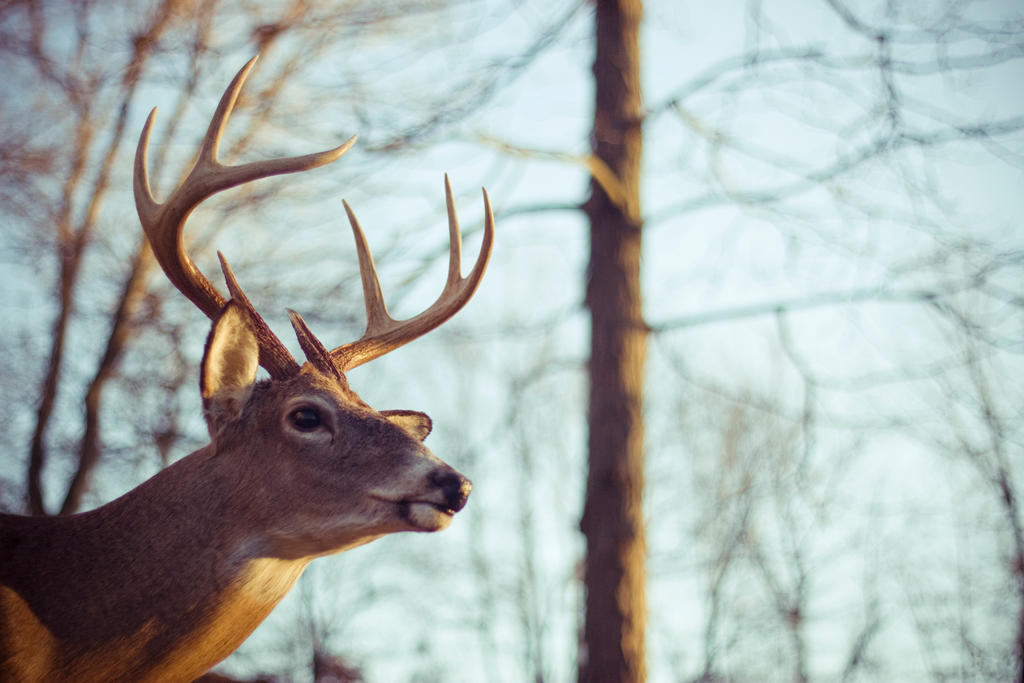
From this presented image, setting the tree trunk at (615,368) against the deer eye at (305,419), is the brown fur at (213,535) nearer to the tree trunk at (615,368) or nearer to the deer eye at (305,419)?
the deer eye at (305,419)

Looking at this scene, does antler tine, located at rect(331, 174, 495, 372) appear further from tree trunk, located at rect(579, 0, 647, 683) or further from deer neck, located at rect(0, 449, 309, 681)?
tree trunk, located at rect(579, 0, 647, 683)

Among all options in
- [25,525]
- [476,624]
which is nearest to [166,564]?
[25,525]

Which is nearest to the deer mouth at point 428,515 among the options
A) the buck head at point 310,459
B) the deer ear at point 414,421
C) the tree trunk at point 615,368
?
the buck head at point 310,459

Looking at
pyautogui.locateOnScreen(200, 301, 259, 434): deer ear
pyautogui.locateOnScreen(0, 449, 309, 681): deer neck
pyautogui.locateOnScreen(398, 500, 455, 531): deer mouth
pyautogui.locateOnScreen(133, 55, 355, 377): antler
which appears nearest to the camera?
pyautogui.locateOnScreen(0, 449, 309, 681): deer neck

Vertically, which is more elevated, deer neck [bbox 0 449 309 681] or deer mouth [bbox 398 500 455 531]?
deer mouth [bbox 398 500 455 531]

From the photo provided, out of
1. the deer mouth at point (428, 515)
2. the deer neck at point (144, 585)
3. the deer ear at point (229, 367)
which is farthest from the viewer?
the deer ear at point (229, 367)

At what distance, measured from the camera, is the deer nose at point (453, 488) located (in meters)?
3.17

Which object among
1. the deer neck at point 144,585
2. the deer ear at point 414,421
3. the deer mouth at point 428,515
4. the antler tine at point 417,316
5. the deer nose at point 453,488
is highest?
the antler tine at point 417,316

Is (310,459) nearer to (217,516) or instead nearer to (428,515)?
(217,516)

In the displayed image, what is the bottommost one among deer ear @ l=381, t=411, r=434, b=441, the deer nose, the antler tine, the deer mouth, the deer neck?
the deer neck

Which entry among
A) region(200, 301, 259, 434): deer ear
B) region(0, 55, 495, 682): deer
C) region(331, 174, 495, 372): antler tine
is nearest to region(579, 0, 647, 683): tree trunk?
region(331, 174, 495, 372): antler tine

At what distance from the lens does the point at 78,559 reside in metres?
3.17

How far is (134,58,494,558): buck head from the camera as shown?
10.6 feet

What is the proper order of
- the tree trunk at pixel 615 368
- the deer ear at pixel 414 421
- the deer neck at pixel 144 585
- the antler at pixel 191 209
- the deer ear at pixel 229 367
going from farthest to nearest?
the tree trunk at pixel 615 368 → the deer ear at pixel 414 421 → the antler at pixel 191 209 → the deer ear at pixel 229 367 → the deer neck at pixel 144 585
